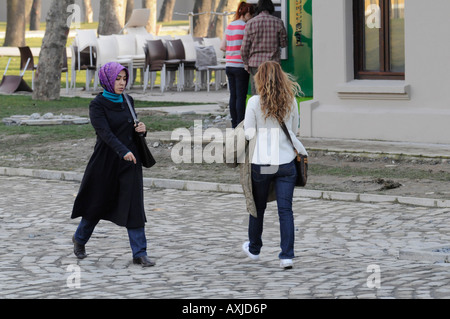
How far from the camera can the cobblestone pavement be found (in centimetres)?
752

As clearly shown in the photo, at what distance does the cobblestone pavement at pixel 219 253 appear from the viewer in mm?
7516

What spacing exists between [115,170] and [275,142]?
133cm

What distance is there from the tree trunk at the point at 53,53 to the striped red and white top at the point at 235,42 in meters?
9.25

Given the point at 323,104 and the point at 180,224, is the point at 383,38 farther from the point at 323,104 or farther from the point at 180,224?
the point at 180,224

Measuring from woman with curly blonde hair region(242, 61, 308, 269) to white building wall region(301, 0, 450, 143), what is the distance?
6.93 metres

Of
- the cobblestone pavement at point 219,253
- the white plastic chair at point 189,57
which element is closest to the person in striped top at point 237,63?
the cobblestone pavement at point 219,253

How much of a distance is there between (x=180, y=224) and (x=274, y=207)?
1345 mm

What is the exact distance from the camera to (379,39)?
15.8 meters

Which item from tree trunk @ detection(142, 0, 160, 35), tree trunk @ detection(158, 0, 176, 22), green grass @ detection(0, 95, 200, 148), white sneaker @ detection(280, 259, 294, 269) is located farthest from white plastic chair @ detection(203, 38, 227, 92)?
tree trunk @ detection(158, 0, 176, 22)

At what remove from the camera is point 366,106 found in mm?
15625

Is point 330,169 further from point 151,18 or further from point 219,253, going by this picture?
point 151,18

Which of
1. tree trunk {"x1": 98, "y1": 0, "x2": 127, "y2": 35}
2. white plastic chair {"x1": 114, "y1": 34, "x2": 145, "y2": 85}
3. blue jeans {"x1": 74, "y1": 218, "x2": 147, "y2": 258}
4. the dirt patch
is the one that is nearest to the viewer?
blue jeans {"x1": 74, "y1": 218, "x2": 147, "y2": 258}

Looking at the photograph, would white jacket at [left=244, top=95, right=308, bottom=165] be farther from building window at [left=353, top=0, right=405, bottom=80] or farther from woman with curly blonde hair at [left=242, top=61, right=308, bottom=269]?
building window at [left=353, top=0, right=405, bottom=80]

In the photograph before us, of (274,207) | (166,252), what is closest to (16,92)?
(274,207)
